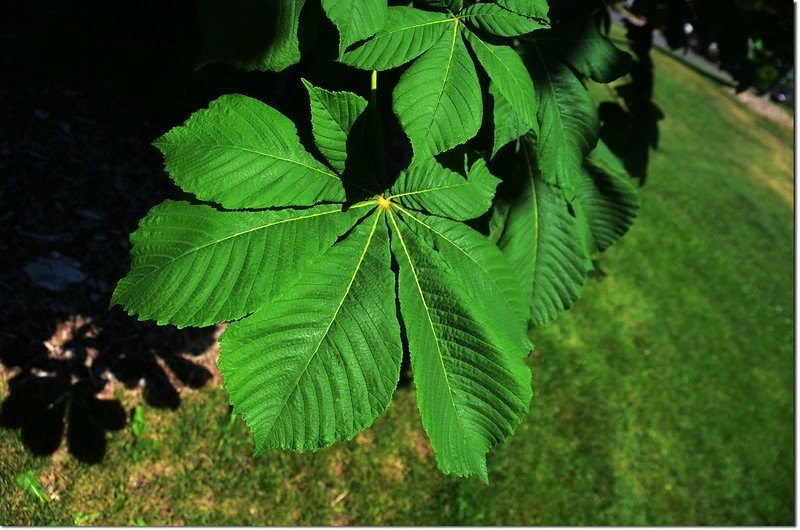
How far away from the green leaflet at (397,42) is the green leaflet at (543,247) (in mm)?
524

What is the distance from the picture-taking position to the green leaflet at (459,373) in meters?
1.08

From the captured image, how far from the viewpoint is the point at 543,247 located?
1589 millimetres

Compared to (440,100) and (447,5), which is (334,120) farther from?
(447,5)

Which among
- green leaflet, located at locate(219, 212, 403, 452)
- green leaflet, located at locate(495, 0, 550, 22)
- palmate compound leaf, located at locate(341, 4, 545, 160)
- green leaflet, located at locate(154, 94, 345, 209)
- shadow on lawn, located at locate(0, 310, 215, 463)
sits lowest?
shadow on lawn, located at locate(0, 310, 215, 463)

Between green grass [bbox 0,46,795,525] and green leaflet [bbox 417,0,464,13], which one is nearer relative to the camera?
green leaflet [bbox 417,0,464,13]

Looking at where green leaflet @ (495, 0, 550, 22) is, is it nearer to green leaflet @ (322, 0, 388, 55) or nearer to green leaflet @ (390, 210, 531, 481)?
green leaflet @ (322, 0, 388, 55)

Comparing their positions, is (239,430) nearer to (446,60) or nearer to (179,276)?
(179,276)

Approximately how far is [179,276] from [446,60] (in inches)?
25.3

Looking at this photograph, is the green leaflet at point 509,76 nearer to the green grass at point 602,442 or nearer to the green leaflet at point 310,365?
the green leaflet at point 310,365

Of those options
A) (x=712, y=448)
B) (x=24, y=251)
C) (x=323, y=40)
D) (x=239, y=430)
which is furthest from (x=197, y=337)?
(x=712, y=448)

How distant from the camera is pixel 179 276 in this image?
3.46 ft

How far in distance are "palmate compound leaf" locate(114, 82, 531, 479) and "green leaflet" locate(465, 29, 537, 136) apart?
332 mm

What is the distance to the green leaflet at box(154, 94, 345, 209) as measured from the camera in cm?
110

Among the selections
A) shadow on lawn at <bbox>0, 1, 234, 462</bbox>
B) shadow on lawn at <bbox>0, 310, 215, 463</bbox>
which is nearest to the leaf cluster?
shadow on lawn at <bbox>0, 1, 234, 462</bbox>
